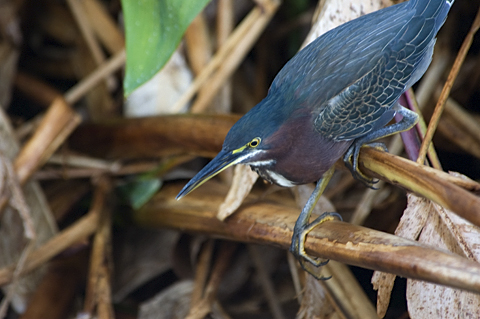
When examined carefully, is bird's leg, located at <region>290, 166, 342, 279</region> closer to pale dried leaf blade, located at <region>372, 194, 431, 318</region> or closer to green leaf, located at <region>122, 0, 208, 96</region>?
pale dried leaf blade, located at <region>372, 194, 431, 318</region>

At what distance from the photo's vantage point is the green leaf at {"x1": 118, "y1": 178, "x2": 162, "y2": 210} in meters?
1.48

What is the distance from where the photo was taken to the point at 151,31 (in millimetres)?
1221

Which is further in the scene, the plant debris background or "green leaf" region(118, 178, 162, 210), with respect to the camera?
"green leaf" region(118, 178, 162, 210)

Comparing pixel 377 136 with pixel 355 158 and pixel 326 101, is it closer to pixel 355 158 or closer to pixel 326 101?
pixel 355 158

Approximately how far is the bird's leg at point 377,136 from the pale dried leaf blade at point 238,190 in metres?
0.25

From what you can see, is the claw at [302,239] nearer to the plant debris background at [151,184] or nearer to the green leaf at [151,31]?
the plant debris background at [151,184]

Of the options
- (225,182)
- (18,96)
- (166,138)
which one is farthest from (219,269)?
(18,96)

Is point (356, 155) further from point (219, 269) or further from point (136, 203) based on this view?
point (136, 203)

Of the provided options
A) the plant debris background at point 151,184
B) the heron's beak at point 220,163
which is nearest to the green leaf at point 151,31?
the plant debris background at point 151,184

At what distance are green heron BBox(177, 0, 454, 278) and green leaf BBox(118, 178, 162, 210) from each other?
59cm

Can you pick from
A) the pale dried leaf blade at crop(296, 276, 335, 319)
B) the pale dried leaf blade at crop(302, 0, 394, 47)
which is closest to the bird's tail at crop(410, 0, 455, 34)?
the pale dried leaf blade at crop(302, 0, 394, 47)

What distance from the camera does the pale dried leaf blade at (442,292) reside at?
896mm

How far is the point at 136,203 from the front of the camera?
1.48 metres

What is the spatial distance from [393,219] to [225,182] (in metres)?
0.55
